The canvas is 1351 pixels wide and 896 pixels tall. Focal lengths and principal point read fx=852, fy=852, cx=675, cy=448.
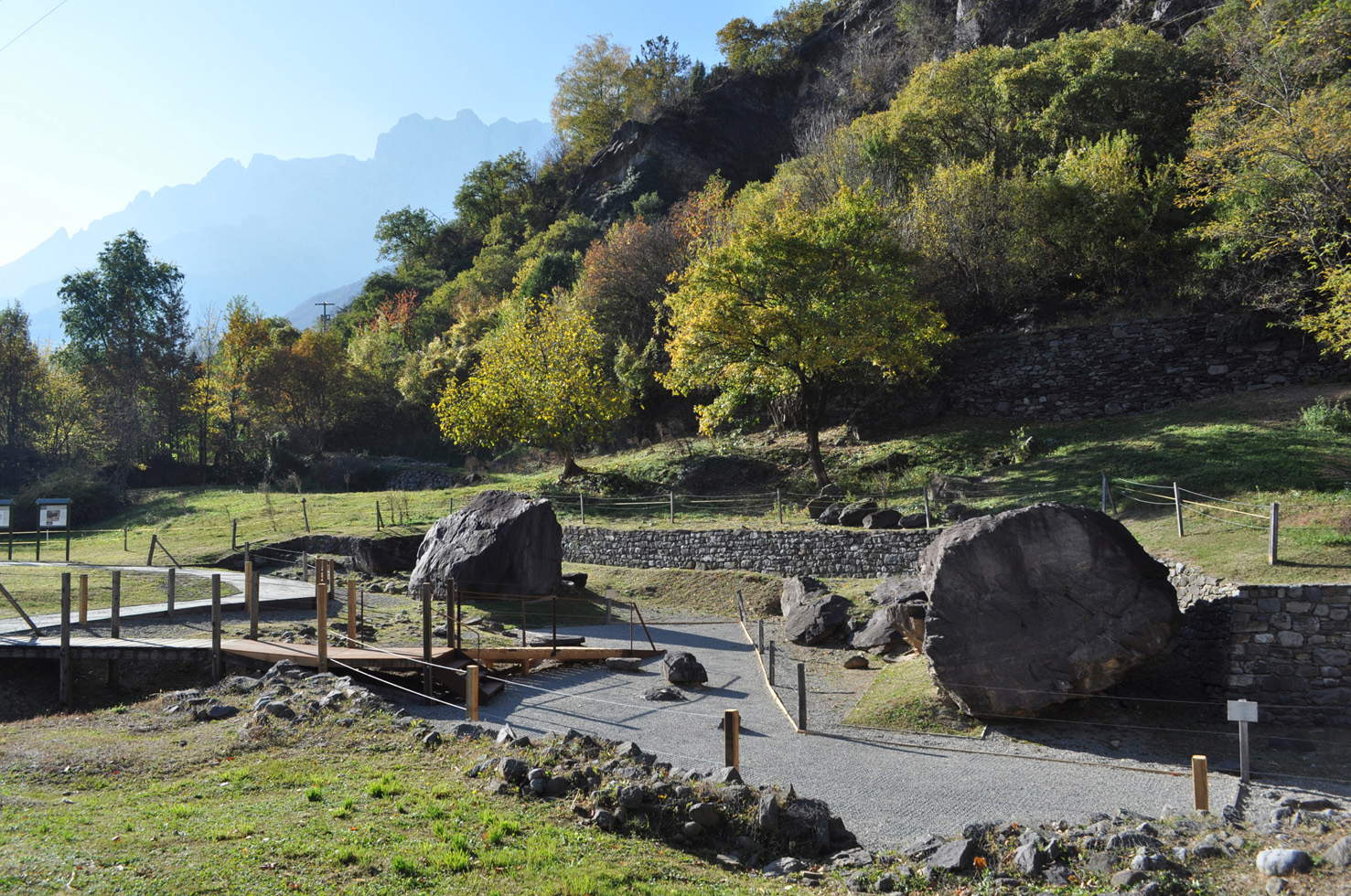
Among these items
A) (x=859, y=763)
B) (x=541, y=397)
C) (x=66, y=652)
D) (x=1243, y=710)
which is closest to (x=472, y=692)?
(x=859, y=763)

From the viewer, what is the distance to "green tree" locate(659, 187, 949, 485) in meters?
27.4

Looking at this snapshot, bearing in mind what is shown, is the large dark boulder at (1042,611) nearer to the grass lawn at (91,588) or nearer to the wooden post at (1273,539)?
the wooden post at (1273,539)

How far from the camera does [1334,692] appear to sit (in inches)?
503

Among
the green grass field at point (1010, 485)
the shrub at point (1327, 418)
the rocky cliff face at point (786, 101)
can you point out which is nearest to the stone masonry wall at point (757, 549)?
the green grass field at point (1010, 485)

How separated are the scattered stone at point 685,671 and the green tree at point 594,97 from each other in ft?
220

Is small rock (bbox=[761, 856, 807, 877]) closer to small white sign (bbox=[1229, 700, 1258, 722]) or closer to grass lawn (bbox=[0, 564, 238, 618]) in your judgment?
small white sign (bbox=[1229, 700, 1258, 722])

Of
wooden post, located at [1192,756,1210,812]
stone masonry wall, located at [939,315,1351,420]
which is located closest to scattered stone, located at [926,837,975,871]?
wooden post, located at [1192,756,1210,812]

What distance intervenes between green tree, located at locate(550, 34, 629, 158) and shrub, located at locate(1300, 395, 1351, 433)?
62.1m

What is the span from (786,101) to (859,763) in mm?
63830

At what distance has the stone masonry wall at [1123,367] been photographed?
28.0 metres

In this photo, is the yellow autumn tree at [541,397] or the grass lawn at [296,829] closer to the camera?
the grass lawn at [296,829]

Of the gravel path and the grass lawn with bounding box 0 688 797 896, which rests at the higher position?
the grass lawn with bounding box 0 688 797 896

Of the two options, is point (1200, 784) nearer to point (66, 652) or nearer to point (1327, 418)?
point (66, 652)

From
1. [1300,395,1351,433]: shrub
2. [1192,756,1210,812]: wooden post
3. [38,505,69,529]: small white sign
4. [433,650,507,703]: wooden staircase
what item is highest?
[1300,395,1351,433]: shrub
